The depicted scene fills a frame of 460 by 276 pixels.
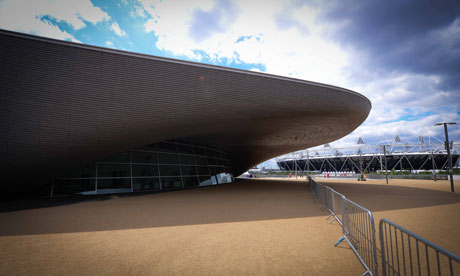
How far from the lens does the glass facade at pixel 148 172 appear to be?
51.3ft

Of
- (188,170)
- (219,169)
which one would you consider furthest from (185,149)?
(219,169)

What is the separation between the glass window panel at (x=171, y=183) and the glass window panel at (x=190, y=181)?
643mm

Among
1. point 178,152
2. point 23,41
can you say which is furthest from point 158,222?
point 178,152

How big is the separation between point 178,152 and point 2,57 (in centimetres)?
1362

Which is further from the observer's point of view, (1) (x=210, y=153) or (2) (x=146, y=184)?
(1) (x=210, y=153)

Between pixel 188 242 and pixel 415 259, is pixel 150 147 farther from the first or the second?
pixel 415 259

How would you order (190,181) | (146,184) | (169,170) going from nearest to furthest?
1. (146,184)
2. (169,170)
3. (190,181)

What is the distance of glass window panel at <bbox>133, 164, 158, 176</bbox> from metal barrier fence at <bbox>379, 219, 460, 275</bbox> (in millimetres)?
16661

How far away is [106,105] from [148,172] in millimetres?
7951

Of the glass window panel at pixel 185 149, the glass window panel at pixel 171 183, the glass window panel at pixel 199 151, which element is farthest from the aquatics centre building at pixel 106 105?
the glass window panel at pixel 199 151

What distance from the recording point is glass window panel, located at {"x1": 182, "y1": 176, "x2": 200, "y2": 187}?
69.4ft

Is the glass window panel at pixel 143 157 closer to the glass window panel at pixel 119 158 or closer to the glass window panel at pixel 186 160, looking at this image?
the glass window panel at pixel 119 158

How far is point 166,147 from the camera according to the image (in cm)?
2091

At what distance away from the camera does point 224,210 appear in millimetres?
9281
